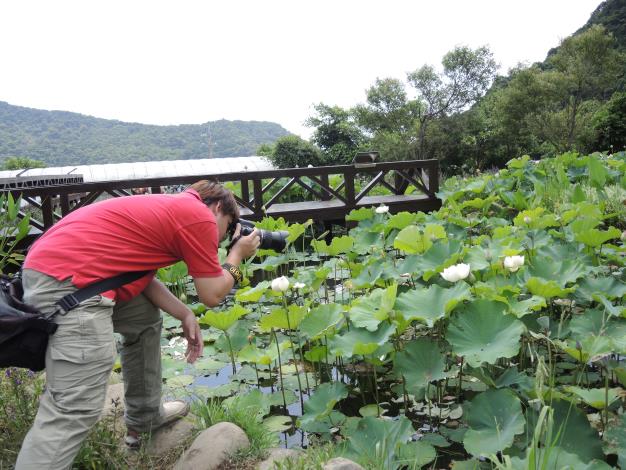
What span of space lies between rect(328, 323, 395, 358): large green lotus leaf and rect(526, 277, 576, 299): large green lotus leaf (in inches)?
25.7

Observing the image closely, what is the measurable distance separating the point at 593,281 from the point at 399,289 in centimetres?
91

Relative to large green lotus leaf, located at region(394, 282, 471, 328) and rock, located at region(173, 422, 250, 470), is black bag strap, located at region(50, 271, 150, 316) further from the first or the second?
large green lotus leaf, located at region(394, 282, 471, 328)

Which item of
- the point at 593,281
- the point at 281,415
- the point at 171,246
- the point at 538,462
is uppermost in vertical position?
the point at 171,246

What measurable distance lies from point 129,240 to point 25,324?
0.36 metres

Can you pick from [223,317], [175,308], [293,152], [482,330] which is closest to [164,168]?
[293,152]

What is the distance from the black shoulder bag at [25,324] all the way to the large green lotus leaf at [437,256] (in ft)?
5.30

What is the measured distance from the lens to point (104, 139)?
42656mm

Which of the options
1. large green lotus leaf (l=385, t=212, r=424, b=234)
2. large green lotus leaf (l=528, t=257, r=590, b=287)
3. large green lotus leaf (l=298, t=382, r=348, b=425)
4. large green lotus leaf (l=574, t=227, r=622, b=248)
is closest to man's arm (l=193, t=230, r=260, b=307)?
large green lotus leaf (l=298, t=382, r=348, b=425)

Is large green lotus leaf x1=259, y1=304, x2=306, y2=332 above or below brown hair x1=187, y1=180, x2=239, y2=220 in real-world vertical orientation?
below

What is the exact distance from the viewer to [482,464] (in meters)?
1.79

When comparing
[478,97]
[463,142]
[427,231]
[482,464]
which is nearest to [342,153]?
[463,142]

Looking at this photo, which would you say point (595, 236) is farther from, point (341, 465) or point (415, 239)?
point (341, 465)

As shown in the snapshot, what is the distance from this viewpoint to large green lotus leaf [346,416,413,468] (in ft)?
5.40

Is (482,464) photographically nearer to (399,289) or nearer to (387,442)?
(387,442)
